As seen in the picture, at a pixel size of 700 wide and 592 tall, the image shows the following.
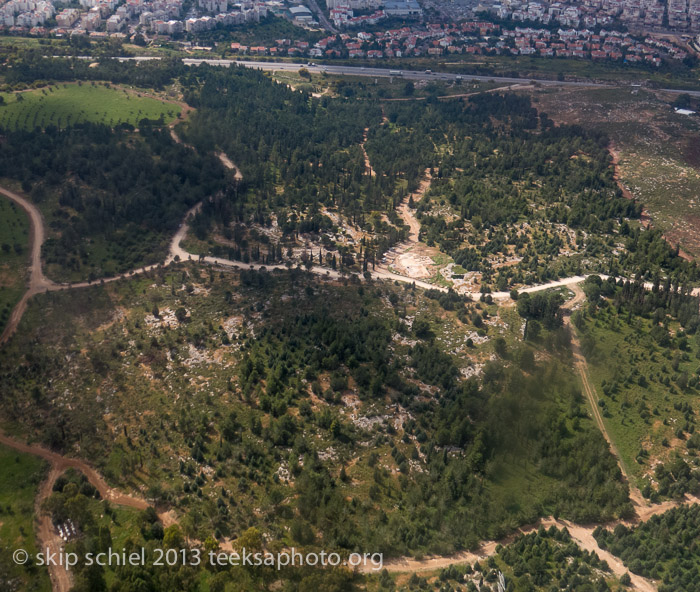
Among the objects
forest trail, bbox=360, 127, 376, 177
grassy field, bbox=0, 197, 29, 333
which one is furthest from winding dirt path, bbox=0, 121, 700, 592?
forest trail, bbox=360, 127, 376, 177

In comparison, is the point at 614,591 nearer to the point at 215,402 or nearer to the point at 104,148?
the point at 215,402

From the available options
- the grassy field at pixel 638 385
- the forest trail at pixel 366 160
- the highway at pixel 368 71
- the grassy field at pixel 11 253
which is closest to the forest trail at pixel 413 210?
the forest trail at pixel 366 160

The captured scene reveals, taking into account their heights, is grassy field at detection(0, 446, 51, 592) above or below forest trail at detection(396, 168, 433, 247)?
below

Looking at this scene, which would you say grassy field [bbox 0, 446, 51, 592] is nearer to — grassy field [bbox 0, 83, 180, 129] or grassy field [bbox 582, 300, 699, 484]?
grassy field [bbox 582, 300, 699, 484]

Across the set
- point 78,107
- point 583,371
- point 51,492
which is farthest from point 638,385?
point 78,107

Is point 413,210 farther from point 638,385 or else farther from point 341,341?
point 638,385

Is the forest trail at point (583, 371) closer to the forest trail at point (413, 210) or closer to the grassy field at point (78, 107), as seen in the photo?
the forest trail at point (413, 210)
